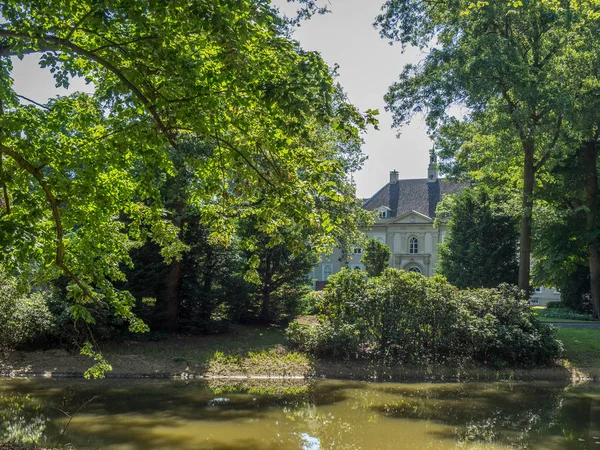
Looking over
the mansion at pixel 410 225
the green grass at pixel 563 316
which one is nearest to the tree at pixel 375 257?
the green grass at pixel 563 316

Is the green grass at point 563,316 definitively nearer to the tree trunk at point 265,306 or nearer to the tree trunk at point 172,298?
the tree trunk at point 265,306

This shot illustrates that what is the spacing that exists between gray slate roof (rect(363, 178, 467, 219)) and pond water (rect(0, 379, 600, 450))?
42.2 meters

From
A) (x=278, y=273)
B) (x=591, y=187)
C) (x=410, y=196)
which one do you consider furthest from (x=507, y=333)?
(x=410, y=196)

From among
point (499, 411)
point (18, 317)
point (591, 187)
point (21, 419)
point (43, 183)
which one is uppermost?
point (591, 187)

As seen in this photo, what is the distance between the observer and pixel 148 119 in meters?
7.79

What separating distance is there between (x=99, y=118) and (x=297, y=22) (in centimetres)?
840

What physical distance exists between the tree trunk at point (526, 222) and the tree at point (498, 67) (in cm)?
3

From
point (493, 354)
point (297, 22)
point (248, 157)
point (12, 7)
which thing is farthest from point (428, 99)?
point (12, 7)

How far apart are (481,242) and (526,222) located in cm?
812

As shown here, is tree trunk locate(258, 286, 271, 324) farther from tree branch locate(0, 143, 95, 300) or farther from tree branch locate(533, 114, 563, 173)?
tree branch locate(0, 143, 95, 300)

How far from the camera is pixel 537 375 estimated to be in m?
16.6

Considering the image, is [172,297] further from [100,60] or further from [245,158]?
[100,60]

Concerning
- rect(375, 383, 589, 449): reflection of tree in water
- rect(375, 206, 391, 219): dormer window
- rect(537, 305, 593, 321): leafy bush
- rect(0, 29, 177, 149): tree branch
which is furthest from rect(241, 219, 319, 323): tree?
rect(375, 206, 391, 219): dormer window

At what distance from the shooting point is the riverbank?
15.6 m
